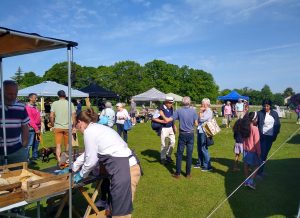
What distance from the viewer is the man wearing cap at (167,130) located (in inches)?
313

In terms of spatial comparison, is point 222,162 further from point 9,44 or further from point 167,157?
point 9,44

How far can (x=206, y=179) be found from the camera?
696 centimetres

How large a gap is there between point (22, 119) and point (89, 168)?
136cm

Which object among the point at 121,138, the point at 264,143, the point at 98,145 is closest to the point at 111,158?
the point at 98,145

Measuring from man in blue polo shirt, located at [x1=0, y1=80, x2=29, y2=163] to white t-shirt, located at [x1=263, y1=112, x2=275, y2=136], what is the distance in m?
5.13

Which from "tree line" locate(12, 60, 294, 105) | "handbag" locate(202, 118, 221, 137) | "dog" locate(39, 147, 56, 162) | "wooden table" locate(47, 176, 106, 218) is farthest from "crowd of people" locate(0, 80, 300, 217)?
"tree line" locate(12, 60, 294, 105)

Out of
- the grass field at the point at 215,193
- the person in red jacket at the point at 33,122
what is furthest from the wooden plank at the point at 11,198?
the person in red jacket at the point at 33,122

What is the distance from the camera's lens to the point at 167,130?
8.23 m


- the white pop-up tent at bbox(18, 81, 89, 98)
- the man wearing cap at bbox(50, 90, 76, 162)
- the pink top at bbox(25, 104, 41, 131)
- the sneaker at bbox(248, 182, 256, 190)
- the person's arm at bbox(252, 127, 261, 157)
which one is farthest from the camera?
the white pop-up tent at bbox(18, 81, 89, 98)

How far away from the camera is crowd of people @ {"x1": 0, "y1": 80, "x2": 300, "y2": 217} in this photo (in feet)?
12.2

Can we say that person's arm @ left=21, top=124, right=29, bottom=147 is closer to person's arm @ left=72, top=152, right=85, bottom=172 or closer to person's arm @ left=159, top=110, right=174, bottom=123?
person's arm @ left=72, top=152, right=85, bottom=172

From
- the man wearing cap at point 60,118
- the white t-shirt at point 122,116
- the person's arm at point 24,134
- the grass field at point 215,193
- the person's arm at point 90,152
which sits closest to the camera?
the person's arm at point 90,152

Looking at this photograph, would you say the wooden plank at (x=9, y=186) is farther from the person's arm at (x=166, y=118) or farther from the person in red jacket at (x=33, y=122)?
the person in red jacket at (x=33, y=122)

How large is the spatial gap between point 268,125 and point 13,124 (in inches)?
211
